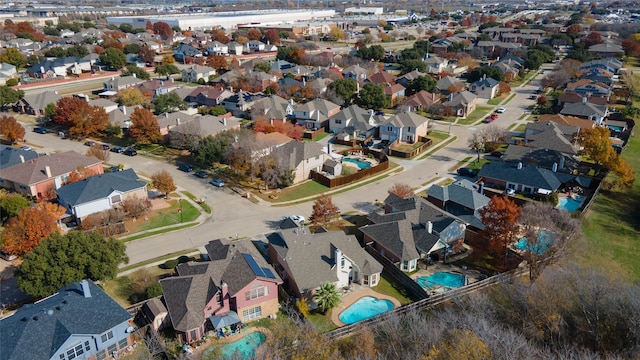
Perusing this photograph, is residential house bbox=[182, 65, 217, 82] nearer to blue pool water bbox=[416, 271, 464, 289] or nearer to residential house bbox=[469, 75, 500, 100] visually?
residential house bbox=[469, 75, 500, 100]

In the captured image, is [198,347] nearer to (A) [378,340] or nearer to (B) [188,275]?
(B) [188,275]

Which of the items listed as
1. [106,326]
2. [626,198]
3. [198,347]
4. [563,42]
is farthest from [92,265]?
[563,42]

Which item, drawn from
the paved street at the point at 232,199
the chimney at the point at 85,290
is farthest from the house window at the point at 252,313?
the paved street at the point at 232,199

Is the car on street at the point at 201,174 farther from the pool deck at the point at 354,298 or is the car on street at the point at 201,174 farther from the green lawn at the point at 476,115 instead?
the green lawn at the point at 476,115

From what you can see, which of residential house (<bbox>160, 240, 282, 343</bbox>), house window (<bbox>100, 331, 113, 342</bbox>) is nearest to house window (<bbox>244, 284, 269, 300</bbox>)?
residential house (<bbox>160, 240, 282, 343</bbox>)

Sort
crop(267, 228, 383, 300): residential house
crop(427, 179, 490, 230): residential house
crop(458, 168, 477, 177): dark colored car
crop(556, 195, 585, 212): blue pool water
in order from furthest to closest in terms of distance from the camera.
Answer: crop(458, 168, 477, 177): dark colored car
crop(556, 195, 585, 212): blue pool water
crop(427, 179, 490, 230): residential house
crop(267, 228, 383, 300): residential house

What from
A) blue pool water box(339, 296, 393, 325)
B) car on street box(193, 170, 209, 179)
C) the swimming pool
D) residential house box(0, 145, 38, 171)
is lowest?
blue pool water box(339, 296, 393, 325)

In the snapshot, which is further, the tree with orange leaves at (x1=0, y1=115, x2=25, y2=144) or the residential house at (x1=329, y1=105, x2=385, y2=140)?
the residential house at (x1=329, y1=105, x2=385, y2=140)
